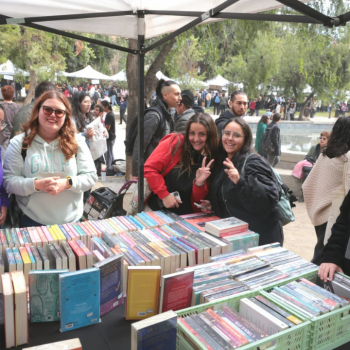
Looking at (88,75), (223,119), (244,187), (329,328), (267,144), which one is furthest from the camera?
(88,75)

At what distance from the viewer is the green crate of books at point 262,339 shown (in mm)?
1380

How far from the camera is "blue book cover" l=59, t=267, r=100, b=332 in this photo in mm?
1542

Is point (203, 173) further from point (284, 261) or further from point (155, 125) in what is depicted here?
point (155, 125)

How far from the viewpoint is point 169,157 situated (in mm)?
2920

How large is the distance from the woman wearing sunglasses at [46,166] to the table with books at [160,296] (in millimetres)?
439

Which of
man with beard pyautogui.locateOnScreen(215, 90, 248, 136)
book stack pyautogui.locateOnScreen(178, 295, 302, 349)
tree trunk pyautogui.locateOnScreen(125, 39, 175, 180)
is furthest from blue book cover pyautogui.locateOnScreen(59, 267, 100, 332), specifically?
tree trunk pyautogui.locateOnScreen(125, 39, 175, 180)

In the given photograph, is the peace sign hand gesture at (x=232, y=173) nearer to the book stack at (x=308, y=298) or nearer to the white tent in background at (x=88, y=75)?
the book stack at (x=308, y=298)

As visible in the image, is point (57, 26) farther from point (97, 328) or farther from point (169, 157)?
point (97, 328)

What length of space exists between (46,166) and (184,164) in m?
1.05

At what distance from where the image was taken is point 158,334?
4.40ft

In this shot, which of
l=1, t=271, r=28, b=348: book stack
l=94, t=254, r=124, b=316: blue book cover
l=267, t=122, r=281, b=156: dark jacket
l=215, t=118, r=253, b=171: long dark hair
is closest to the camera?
l=1, t=271, r=28, b=348: book stack

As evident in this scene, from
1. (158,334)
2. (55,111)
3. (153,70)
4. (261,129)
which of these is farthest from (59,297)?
(261,129)

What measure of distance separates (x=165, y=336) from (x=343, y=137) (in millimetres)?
2556

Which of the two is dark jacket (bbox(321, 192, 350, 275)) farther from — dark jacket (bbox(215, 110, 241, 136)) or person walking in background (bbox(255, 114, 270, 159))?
person walking in background (bbox(255, 114, 270, 159))
